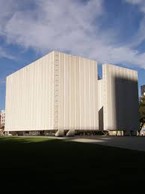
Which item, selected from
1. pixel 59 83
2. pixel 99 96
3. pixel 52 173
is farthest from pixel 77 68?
pixel 52 173

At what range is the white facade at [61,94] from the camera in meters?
50.1

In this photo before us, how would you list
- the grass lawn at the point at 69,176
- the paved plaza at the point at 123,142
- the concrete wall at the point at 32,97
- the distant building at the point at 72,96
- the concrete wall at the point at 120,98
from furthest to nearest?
the concrete wall at the point at 120,98
the concrete wall at the point at 32,97
the distant building at the point at 72,96
the paved plaza at the point at 123,142
the grass lawn at the point at 69,176

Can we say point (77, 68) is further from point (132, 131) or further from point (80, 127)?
point (132, 131)

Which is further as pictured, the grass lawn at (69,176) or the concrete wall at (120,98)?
the concrete wall at (120,98)

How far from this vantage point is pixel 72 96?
51812 millimetres

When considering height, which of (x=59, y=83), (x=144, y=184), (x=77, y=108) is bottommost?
(x=144, y=184)

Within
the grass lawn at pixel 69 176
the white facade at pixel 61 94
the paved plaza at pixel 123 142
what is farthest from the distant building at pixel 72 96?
the grass lawn at pixel 69 176

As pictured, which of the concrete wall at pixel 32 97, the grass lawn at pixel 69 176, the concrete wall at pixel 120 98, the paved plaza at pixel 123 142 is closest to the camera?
the grass lawn at pixel 69 176

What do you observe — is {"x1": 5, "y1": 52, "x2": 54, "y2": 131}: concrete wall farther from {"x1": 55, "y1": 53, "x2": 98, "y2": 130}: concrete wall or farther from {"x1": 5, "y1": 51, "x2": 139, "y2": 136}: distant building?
{"x1": 55, "y1": 53, "x2": 98, "y2": 130}: concrete wall

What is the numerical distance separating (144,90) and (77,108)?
3187 inches

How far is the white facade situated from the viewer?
50094mm

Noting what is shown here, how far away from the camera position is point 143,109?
228 ft

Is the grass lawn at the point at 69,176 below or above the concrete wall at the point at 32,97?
below

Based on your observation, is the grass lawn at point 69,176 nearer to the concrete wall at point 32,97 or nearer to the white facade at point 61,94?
the white facade at point 61,94
